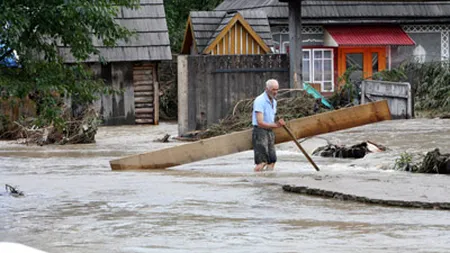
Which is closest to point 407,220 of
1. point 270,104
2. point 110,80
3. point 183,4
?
point 270,104

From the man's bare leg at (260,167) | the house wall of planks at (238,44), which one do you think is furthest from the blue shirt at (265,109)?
the house wall of planks at (238,44)

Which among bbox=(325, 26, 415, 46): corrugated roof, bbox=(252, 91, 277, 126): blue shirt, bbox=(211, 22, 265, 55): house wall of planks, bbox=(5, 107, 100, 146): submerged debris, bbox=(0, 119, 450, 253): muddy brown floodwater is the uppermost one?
bbox=(325, 26, 415, 46): corrugated roof

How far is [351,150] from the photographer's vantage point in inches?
727

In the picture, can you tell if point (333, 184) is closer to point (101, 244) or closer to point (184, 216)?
Result: point (184, 216)

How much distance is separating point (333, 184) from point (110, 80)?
17.4 m

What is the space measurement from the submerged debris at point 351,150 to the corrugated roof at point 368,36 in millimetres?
16107

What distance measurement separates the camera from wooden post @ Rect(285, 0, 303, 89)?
2383cm

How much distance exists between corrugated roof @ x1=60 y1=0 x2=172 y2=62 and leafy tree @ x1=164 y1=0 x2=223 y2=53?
5.01 meters

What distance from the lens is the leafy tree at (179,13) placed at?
3644 centimetres

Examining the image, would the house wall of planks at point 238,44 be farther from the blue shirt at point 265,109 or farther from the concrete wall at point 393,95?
the blue shirt at point 265,109

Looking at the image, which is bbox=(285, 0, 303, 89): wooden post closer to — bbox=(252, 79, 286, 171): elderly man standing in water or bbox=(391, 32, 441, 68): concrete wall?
bbox=(252, 79, 286, 171): elderly man standing in water

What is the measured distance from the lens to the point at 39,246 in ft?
30.8

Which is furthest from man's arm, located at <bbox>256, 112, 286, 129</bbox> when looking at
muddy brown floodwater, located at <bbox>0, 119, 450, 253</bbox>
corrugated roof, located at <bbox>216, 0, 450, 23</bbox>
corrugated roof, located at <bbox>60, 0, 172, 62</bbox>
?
corrugated roof, located at <bbox>216, 0, 450, 23</bbox>

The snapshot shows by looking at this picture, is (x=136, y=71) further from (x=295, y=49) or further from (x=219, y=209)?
(x=219, y=209)
